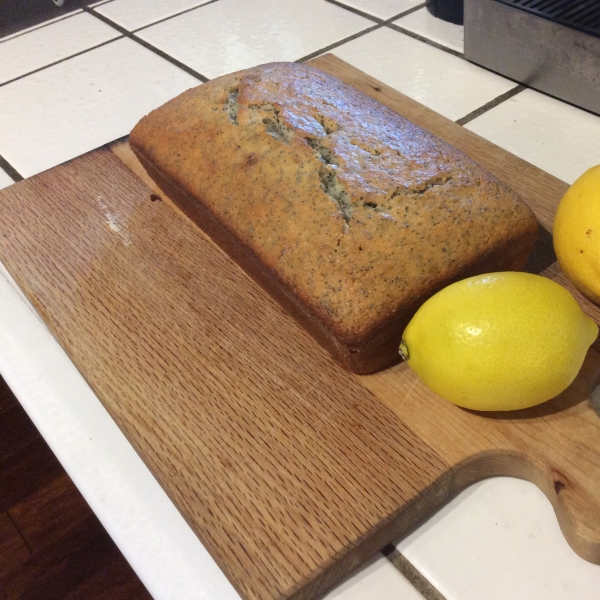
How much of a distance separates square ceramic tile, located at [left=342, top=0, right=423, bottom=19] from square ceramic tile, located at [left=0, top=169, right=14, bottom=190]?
2.64 feet

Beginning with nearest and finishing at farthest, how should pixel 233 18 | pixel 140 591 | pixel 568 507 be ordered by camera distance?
pixel 568 507 → pixel 140 591 → pixel 233 18

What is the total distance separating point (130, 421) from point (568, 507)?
42 centimetres

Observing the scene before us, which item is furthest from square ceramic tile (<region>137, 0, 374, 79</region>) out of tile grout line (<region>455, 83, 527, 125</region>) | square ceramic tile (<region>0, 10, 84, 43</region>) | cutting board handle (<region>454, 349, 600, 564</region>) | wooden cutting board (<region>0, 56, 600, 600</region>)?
cutting board handle (<region>454, 349, 600, 564</region>)

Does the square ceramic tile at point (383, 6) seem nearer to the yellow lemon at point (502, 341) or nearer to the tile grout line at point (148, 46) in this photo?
the tile grout line at point (148, 46)

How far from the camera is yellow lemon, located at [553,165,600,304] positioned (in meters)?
0.59

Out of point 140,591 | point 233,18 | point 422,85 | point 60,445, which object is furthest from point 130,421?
point 233,18

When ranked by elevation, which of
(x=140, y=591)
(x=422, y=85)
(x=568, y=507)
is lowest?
(x=140, y=591)

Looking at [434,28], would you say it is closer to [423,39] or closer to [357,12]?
[423,39]

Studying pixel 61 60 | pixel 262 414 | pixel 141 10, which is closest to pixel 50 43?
pixel 61 60

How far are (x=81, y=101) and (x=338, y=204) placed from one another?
2.43 ft

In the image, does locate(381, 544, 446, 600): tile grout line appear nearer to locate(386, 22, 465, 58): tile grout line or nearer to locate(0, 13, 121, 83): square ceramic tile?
locate(386, 22, 465, 58): tile grout line

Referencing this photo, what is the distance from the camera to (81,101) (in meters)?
1.14

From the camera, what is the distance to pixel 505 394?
0.53 metres

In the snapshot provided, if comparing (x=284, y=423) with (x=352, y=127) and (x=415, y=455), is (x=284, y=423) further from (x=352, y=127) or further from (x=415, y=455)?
(x=352, y=127)
